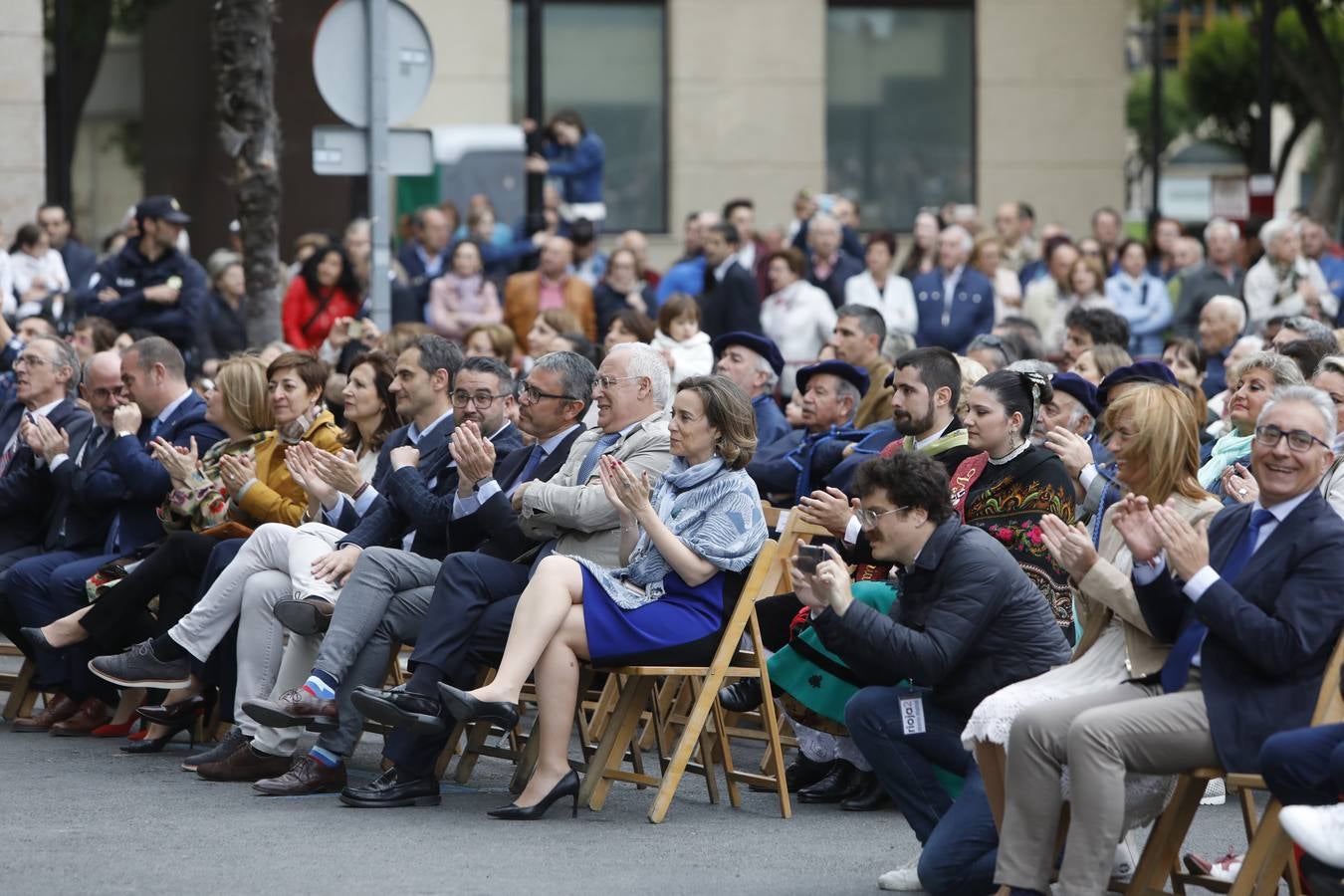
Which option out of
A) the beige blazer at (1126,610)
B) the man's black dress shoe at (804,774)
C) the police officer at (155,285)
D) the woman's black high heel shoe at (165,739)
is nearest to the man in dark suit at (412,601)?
the woman's black high heel shoe at (165,739)

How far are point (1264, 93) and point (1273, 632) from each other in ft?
56.9

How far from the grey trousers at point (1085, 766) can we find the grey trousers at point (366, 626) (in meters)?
3.05

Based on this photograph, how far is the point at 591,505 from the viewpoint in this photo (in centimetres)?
819

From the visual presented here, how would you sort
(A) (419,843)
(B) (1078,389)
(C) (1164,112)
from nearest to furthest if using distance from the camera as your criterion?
1. (A) (419,843)
2. (B) (1078,389)
3. (C) (1164,112)

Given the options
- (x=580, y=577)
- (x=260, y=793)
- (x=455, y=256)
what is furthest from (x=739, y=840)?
(x=455, y=256)

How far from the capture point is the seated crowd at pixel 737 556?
6.08m

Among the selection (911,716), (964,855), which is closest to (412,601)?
(911,716)

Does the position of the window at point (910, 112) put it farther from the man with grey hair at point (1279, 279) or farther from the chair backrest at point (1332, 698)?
the chair backrest at point (1332, 698)

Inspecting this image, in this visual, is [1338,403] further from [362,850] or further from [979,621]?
[362,850]

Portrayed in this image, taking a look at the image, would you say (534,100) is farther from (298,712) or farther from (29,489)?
(298,712)

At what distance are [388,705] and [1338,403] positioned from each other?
12.7 ft

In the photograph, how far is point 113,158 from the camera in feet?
101

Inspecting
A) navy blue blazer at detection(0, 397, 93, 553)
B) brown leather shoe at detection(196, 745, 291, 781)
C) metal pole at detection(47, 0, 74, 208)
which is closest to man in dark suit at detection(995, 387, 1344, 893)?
brown leather shoe at detection(196, 745, 291, 781)

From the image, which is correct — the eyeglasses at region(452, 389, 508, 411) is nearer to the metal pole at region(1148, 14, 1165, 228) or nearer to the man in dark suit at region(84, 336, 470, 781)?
the man in dark suit at region(84, 336, 470, 781)
